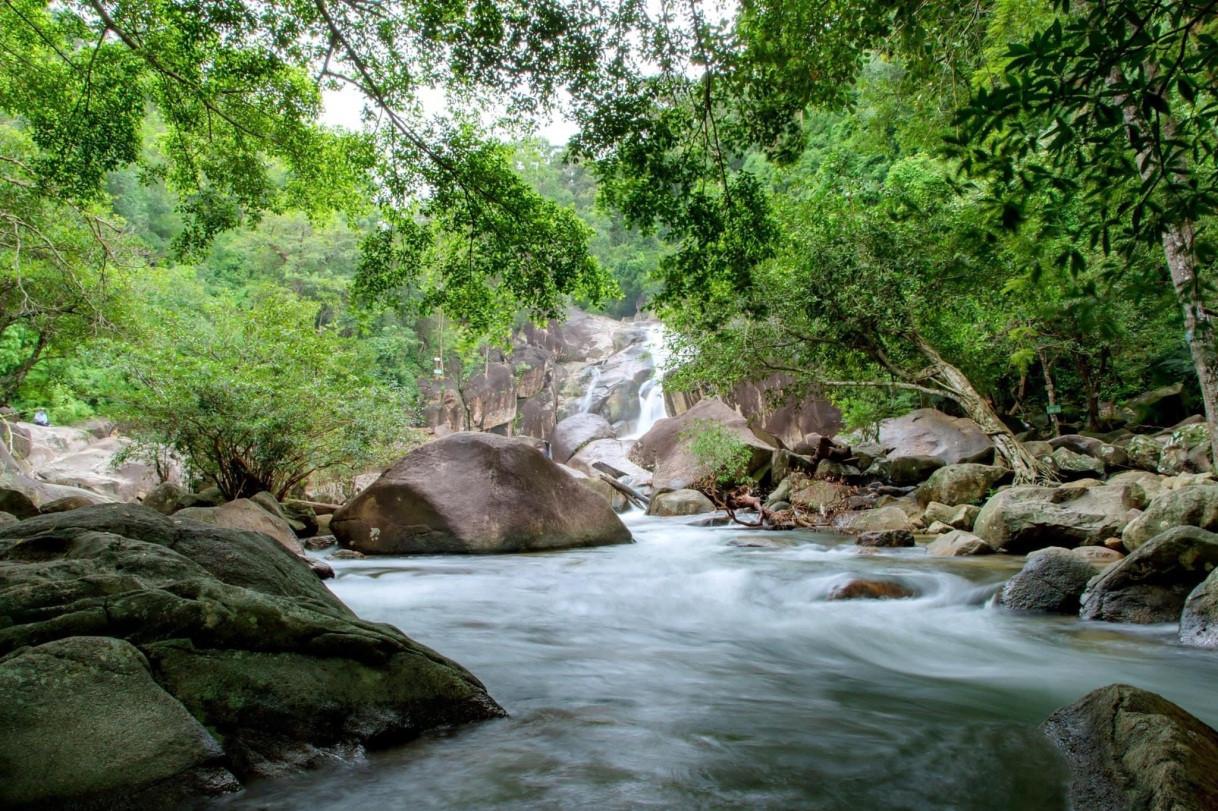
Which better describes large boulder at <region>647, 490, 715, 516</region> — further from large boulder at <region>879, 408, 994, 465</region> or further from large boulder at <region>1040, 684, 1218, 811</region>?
large boulder at <region>1040, 684, 1218, 811</region>

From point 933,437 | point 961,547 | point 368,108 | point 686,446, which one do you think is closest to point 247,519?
point 368,108

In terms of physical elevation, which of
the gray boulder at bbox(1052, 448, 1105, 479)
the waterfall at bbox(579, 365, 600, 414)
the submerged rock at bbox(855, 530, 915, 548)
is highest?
the waterfall at bbox(579, 365, 600, 414)

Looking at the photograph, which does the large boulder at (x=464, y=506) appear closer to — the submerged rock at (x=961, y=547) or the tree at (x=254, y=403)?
the tree at (x=254, y=403)

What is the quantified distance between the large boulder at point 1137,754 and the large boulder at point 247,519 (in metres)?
7.45

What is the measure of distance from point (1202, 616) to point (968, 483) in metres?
7.22

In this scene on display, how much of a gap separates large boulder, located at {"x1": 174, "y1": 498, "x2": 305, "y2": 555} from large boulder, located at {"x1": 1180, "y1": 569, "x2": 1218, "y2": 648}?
823 cm

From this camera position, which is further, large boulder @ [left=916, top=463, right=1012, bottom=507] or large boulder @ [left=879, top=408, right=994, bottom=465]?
large boulder @ [left=879, top=408, right=994, bottom=465]

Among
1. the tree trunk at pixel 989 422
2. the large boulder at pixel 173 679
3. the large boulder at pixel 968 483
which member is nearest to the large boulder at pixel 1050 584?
the tree trunk at pixel 989 422

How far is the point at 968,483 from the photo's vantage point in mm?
11617

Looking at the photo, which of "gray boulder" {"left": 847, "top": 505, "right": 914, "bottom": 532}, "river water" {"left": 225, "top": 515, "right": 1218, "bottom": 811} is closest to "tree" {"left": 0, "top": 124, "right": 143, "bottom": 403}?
"river water" {"left": 225, "top": 515, "right": 1218, "bottom": 811}

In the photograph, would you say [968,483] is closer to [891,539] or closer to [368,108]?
[891,539]

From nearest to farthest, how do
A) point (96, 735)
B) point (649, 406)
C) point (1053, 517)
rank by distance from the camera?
point (96, 735) → point (1053, 517) → point (649, 406)

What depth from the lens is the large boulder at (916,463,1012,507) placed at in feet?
38.0

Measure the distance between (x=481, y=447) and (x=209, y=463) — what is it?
4830mm
